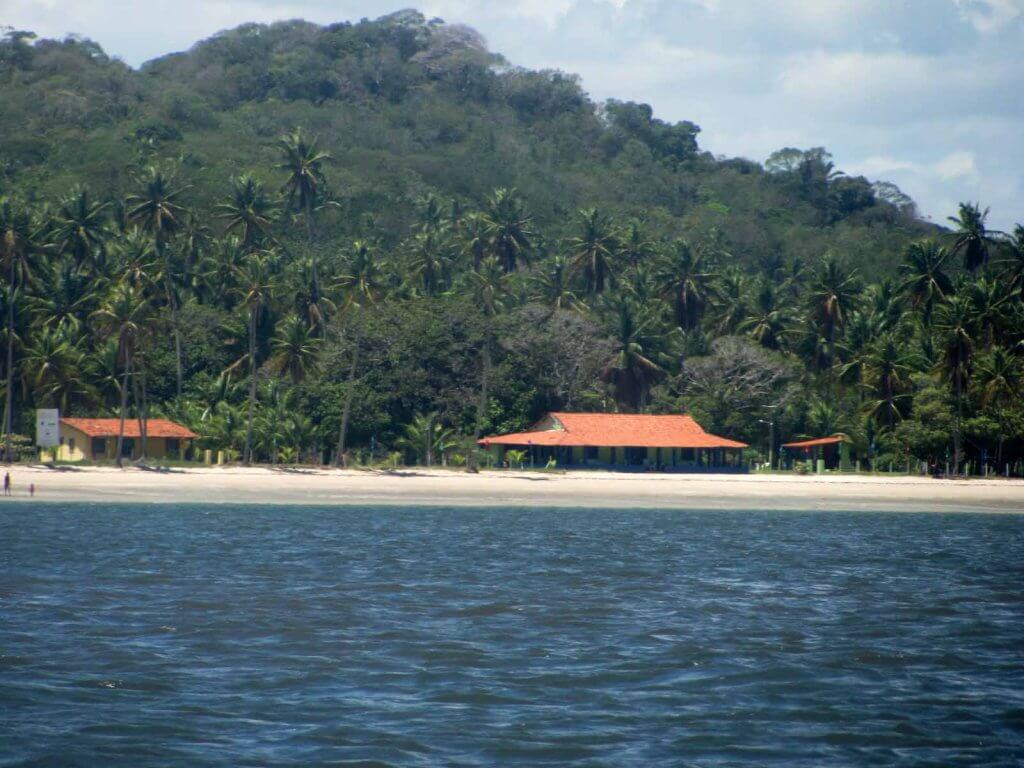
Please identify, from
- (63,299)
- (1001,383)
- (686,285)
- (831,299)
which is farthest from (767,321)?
(63,299)

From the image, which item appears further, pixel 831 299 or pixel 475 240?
pixel 475 240

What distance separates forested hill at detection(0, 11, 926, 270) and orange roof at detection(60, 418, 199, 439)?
38.3 metres

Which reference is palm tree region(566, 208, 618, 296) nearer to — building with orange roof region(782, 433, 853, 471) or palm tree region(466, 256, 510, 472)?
palm tree region(466, 256, 510, 472)

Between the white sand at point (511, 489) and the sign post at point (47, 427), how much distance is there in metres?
4.28

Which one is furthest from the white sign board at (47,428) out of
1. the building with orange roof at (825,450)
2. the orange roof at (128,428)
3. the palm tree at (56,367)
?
the building with orange roof at (825,450)

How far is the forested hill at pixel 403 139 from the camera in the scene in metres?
117

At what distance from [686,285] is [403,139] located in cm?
7130

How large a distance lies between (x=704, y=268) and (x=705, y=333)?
196 inches

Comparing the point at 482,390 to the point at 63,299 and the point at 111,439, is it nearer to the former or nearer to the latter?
the point at 111,439

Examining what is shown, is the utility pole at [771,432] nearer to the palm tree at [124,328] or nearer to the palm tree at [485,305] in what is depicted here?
the palm tree at [485,305]

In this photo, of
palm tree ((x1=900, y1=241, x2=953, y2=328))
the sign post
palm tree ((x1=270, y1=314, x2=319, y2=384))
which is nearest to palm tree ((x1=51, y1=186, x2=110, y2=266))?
palm tree ((x1=270, y1=314, x2=319, y2=384))

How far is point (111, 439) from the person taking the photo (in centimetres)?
6838

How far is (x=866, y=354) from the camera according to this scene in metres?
73.0

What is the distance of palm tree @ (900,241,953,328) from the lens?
7575 centimetres
